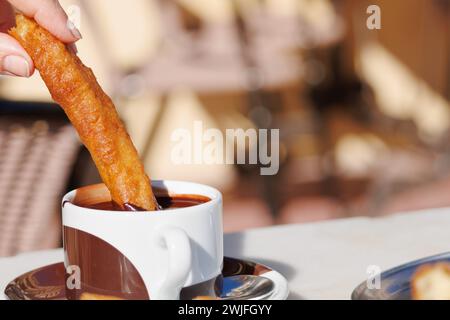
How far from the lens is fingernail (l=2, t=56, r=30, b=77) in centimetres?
75

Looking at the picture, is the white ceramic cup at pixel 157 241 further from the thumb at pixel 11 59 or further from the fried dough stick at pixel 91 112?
the thumb at pixel 11 59

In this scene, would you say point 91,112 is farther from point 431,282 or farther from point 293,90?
point 293,90

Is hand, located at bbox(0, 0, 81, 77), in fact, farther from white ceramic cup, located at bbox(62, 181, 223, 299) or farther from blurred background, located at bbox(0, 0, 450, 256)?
blurred background, located at bbox(0, 0, 450, 256)

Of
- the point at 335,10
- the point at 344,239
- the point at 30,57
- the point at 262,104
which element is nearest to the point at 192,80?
the point at 262,104

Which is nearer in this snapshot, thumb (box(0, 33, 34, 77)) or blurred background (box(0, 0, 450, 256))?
thumb (box(0, 33, 34, 77))

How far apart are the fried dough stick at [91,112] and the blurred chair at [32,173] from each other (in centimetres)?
55

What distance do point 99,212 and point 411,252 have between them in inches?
16.1

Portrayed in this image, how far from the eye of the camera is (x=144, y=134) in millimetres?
2945

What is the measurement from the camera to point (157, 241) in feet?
2.10

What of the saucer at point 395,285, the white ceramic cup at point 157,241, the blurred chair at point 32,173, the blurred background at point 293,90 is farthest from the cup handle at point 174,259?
the blurred background at point 293,90

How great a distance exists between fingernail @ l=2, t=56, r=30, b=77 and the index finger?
45 mm

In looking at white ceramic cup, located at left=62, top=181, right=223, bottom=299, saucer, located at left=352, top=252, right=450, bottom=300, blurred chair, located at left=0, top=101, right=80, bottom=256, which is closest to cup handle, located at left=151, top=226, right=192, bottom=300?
white ceramic cup, located at left=62, top=181, right=223, bottom=299

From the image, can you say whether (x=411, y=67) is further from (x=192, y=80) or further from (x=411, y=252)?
(x=411, y=252)

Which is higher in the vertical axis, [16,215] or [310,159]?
[16,215]
